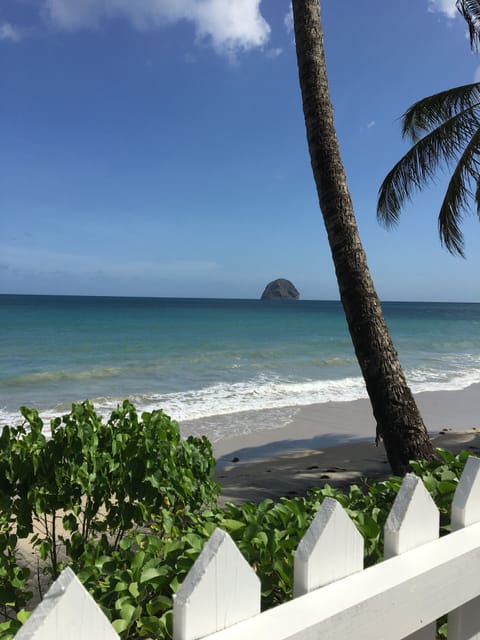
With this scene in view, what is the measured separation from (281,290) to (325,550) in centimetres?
15054

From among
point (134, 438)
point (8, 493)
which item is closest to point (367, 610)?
point (134, 438)

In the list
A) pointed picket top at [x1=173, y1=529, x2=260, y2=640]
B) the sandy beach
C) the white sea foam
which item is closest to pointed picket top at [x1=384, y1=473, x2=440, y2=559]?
pointed picket top at [x1=173, y1=529, x2=260, y2=640]

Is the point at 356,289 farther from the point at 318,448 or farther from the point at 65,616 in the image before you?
the point at 318,448

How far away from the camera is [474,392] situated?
43.9 feet

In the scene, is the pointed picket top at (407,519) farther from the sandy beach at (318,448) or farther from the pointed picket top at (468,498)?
the sandy beach at (318,448)

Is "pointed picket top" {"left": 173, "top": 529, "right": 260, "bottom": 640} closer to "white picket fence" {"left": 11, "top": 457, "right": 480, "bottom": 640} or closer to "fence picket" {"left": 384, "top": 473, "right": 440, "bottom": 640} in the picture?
"white picket fence" {"left": 11, "top": 457, "right": 480, "bottom": 640}

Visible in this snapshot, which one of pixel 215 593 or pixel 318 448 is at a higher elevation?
pixel 215 593

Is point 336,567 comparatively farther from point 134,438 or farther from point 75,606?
point 134,438

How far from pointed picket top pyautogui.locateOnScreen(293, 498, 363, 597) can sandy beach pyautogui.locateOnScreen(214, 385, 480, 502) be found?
438cm

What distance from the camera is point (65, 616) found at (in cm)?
89

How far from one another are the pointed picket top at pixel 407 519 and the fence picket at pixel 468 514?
0.71 feet

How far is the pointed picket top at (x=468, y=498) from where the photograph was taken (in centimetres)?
163

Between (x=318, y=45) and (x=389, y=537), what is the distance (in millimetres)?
4816

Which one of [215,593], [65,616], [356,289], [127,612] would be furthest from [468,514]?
[356,289]
